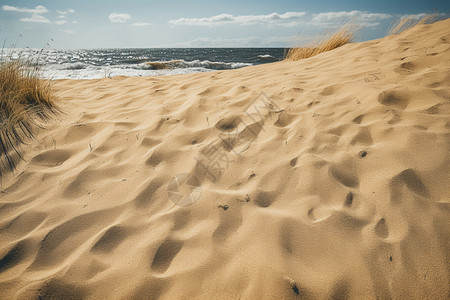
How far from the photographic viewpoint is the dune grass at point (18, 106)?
168 centimetres

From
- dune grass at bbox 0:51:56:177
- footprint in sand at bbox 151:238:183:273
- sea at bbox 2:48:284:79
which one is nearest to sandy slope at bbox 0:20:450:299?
footprint in sand at bbox 151:238:183:273

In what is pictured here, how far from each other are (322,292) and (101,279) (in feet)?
3.00

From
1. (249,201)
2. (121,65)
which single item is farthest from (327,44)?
(121,65)

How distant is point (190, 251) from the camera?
1002 millimetres

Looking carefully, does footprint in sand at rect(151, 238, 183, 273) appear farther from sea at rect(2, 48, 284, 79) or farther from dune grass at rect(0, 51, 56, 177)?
sea at rect(2, 48, 284, 79)

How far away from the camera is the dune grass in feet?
5.52

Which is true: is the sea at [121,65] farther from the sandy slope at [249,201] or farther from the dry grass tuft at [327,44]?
the dry grass tuft at [327,44]

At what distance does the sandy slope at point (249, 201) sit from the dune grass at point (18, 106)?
0.16 m

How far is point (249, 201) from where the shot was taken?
1.20 meters

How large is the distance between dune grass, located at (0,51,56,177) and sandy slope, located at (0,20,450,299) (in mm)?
156

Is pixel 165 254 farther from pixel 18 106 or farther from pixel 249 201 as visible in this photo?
pixel 18 106

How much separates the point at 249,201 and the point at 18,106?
238 centimetres

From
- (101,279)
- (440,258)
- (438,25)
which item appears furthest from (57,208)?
(438,25)

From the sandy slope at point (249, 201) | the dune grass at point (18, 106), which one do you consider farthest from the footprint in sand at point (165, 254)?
the dune grass at point (18, 106)
